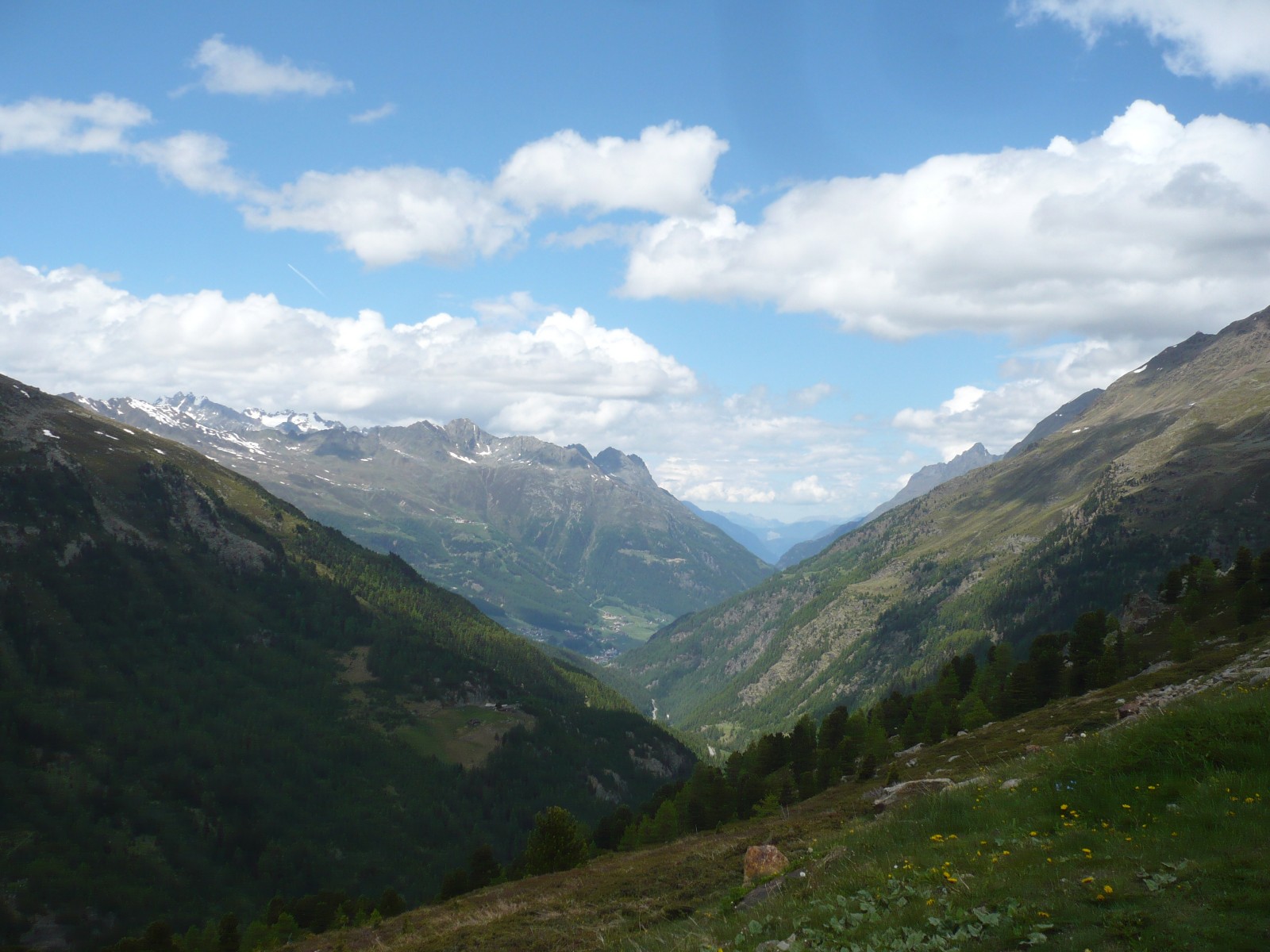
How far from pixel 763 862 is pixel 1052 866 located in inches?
590

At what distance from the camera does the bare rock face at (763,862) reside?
26844mm

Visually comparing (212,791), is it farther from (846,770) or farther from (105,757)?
(846,770)

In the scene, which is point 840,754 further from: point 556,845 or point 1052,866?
point 1052,866

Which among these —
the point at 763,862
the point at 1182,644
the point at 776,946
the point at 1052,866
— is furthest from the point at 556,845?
the point at 1182,644

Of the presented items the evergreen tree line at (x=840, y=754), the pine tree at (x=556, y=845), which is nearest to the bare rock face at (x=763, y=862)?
the pine tree at (x=556, y=845)

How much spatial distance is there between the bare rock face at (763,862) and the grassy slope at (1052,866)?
1196mm

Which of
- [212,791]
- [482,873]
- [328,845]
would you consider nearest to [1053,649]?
[482,873]

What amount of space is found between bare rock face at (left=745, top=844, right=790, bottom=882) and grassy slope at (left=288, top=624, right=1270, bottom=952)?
1.20 metres

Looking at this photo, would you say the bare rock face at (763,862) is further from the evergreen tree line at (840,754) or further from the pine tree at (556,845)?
the evergreen tree line at (840,754)

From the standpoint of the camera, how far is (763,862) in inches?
1109

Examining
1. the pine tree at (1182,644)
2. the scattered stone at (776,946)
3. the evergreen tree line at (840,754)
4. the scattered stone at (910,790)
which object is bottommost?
the evergreen tree line at (840,754)

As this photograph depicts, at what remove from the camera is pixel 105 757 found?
634ft

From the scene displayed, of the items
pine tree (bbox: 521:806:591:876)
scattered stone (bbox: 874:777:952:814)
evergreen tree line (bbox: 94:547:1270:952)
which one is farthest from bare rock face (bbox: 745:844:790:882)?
evergreen tree line (bbox: 94:547:1270:952)

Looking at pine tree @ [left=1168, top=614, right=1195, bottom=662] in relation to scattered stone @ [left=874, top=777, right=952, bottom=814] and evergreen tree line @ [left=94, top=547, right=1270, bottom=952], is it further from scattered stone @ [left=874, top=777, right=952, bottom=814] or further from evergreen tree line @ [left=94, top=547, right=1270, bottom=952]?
scattered stone @ [left=874, top=777, right=952, bottom=814]
